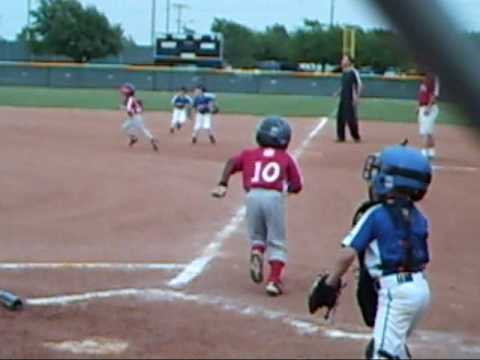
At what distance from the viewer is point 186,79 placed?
5903 cm

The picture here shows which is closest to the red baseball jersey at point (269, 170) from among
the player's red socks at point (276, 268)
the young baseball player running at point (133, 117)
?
the player's red socks at point (276, 268)

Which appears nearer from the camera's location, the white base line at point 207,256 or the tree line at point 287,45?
the white base line at point 207,256

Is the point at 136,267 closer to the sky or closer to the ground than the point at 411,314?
closer to the ground

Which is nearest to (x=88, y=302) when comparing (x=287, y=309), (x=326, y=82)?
(x=287, y=309)

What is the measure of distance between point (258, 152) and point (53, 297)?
1960 mm

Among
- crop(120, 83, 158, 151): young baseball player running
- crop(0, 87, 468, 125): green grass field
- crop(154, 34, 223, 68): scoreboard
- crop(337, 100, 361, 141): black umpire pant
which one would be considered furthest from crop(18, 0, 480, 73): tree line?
crop(120, 83, 158, 151): young baseball player running

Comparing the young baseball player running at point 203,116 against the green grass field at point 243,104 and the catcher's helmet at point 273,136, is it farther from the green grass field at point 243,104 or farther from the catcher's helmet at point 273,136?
the catcher's helmet at point 273,136

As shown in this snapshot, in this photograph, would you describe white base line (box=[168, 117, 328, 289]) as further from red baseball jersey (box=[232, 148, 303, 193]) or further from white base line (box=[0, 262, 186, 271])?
red baseball jersey (box=[232, 148, 303, 193])

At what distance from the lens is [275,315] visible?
7793mm

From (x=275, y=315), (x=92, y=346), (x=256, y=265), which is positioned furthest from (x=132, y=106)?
(x=92, y=346)

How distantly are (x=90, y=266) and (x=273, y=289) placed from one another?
181cm

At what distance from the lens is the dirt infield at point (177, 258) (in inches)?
270

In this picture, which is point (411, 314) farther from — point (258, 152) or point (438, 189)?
point (438, 189)

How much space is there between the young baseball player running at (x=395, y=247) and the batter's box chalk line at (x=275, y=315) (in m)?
1.45
